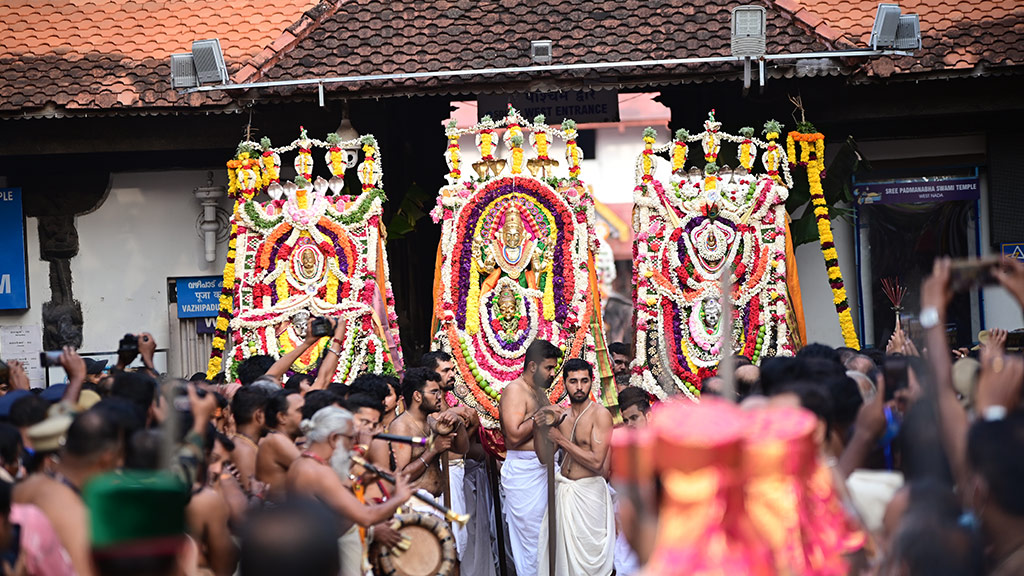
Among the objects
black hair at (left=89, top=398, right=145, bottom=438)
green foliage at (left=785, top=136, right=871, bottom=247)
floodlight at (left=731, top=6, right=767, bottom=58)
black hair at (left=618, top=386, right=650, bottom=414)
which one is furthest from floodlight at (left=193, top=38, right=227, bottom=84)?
black hair at (left=89, top=398, right=145, bottom=438)

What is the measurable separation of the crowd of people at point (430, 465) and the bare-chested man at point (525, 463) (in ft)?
0.05

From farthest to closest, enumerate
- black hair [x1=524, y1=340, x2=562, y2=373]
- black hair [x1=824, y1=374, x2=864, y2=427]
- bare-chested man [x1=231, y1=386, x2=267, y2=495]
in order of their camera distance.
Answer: black hair [x1=524, y1=340, x2=562, y2=373] < bare-chested man [x1=231, y1=386, x2=267, y2=495] < black hair [x1=824, y1=374, x2=864, y2=427]

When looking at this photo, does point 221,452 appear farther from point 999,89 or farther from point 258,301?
point 999,89

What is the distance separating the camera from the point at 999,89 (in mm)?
12008

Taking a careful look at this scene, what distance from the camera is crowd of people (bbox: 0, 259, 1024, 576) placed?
3559mm

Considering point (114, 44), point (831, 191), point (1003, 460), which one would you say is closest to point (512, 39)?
A: point (831, 191)

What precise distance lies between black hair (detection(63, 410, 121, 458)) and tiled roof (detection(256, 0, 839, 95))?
6.77 m

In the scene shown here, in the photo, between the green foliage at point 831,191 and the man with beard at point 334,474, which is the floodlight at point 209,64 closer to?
the green foliage at point 831,191

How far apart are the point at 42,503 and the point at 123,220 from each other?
9082 mm

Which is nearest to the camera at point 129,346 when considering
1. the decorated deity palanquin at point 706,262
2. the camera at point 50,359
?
the camera at point 50,359

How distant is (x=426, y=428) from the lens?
8719 millimetres

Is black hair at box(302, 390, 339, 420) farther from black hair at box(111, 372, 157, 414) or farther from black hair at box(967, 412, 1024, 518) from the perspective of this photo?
black hair at box(967, 412, 1024, 518)

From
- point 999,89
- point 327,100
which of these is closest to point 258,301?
point 327,100

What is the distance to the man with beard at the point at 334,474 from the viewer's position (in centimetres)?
573
